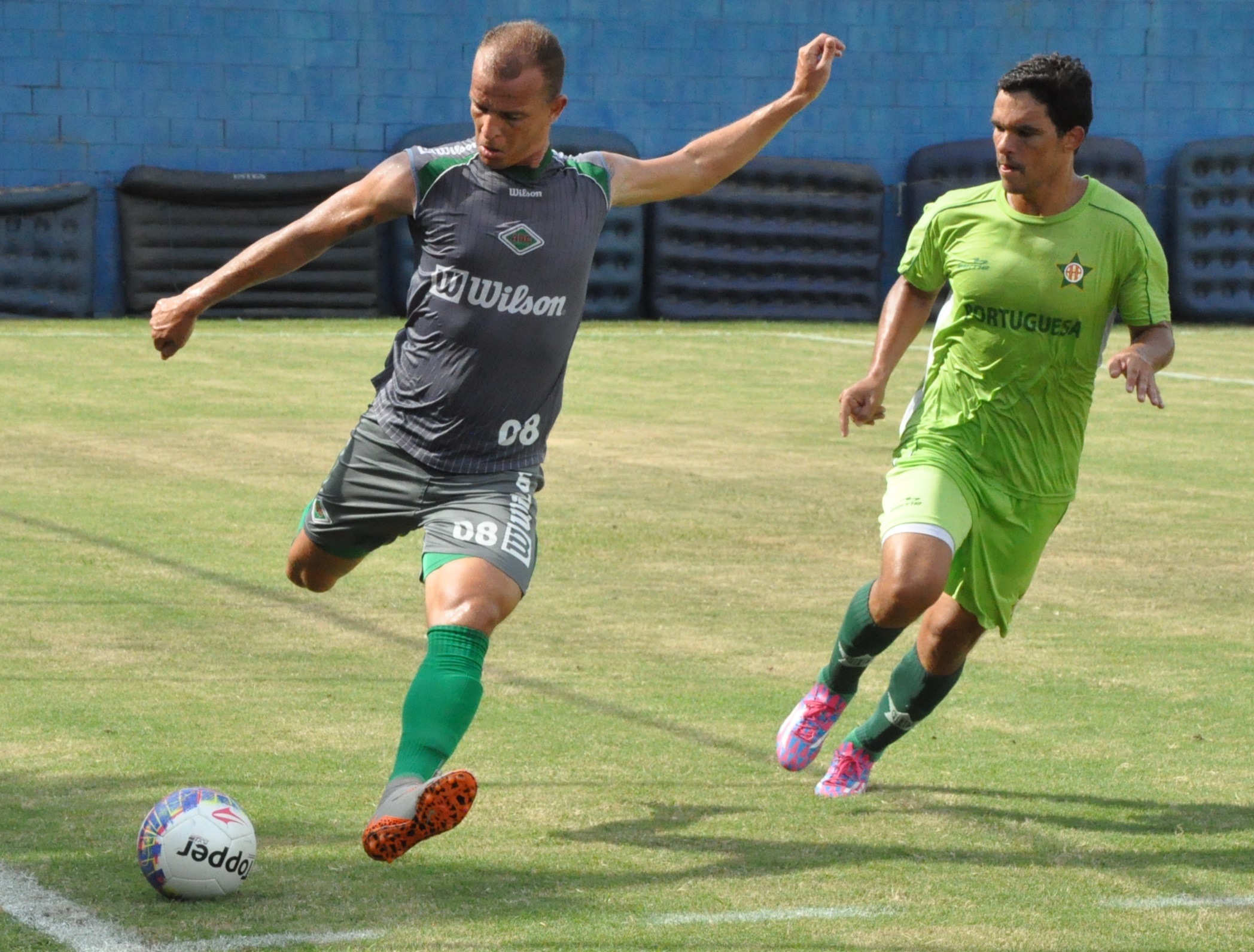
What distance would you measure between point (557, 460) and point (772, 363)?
22.5 ft

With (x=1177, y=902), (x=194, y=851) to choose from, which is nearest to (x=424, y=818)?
(x=194, y=851)

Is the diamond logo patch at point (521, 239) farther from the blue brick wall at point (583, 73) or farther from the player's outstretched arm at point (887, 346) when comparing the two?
the blue brick wall at point (583, 73)

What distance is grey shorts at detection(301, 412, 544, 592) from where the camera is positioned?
497 cm

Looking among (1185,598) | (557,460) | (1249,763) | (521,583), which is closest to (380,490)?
(521,583)

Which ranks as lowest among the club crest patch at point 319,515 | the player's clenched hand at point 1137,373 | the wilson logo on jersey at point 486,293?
the club crest patch at point 319,515

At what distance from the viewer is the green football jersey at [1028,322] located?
5.57 m

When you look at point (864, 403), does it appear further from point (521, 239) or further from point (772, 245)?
point (772, 245)

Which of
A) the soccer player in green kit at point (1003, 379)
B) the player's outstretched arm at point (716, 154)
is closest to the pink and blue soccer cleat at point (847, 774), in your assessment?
the soccer player in green kit at point (1003, 379)

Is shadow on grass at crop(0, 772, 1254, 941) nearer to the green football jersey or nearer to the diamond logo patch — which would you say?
the green football jersey

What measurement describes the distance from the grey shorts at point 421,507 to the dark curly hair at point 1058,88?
1.85m

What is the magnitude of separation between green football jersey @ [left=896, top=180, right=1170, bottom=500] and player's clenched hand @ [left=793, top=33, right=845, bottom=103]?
0.55m

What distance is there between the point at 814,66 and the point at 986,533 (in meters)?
1.52

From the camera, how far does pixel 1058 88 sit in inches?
219

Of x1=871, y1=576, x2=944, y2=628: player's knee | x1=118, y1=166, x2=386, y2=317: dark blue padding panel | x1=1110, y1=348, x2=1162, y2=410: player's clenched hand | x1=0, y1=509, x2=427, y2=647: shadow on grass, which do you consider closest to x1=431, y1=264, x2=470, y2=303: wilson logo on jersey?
x1=871, y1=576, x2=944, y2=628: player's knee
